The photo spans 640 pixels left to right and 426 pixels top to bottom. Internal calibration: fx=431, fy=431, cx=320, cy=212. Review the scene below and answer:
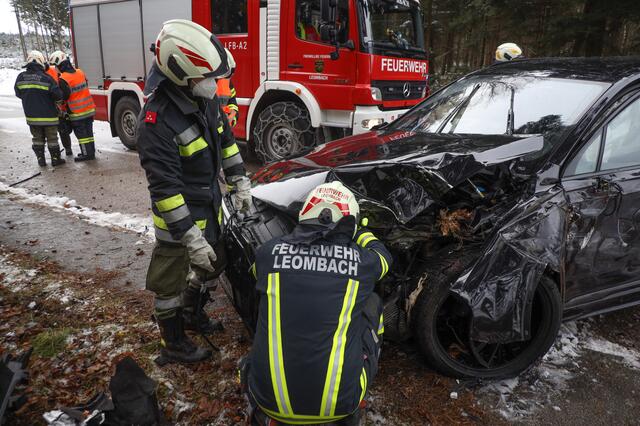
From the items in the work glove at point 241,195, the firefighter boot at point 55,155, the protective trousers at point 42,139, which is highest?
the work glove at point 241,195

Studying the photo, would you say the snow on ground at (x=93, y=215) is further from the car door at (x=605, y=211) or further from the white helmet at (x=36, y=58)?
the car door at (x=605, y=211)

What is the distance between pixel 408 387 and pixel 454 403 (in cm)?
25

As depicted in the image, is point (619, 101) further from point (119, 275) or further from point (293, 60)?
point (293, 60)

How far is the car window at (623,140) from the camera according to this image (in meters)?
2.46

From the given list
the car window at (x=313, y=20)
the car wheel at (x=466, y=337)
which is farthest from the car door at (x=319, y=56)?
the car wheel at (x=466, y=337)

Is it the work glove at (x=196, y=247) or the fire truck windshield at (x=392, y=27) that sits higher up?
the fire truck windshield at (x=392, y=27)

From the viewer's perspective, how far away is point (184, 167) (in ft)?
7.52

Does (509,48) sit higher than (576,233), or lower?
higher

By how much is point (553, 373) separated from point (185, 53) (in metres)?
2.65

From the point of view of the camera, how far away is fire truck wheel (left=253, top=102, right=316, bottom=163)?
6020mm

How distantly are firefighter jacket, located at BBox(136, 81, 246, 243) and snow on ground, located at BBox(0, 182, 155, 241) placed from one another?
210 cm

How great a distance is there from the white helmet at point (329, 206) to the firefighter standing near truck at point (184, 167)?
71 centimetres

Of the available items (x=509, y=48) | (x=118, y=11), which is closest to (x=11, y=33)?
(x=118, y=11)

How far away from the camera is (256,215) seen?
2523 millimetres
